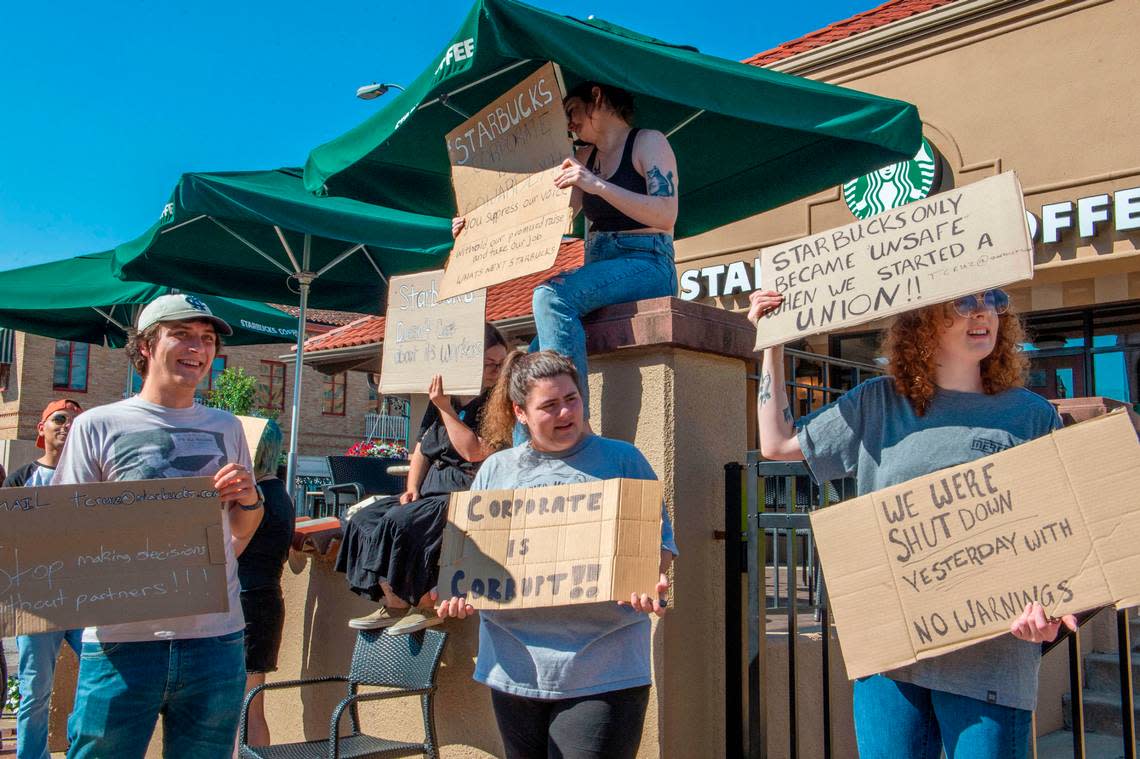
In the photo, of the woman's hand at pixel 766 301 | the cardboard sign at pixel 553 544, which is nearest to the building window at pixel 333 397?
the cardboard sign at pixel 553 544

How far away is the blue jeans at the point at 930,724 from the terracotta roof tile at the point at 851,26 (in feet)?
36.7

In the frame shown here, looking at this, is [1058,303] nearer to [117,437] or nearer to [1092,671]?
[1092,671]

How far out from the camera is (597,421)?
11.8ft

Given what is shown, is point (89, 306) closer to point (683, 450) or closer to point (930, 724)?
point (683, 450)

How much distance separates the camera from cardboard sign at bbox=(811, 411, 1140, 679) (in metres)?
2.00

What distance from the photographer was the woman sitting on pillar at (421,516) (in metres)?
3.66

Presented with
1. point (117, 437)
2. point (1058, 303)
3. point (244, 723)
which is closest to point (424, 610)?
point (244, 723)

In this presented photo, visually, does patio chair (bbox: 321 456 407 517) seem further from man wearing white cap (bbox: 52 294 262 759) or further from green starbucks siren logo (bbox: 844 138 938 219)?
green starbucks siren logo (bbox: 844 138 938 219)

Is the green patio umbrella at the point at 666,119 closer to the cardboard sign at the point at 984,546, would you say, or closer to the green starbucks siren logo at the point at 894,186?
the cardboard sign at the point at 984,546

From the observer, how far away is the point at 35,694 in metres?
4.55

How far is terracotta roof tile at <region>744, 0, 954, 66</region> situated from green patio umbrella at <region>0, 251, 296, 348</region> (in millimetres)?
7944

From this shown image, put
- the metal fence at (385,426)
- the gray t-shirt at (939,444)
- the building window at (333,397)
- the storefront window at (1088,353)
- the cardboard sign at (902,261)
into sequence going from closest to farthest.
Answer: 1. the gray t-shirt at (939,444)
2. the cardboard sign at (902,261)
3. the storefront window at (1088,353)
4. the metal fence at (385,426)
5. the building window at (333,397)

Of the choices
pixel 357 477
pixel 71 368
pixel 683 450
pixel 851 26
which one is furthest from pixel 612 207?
pixel 71 368

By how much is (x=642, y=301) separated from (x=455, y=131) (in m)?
1.25
